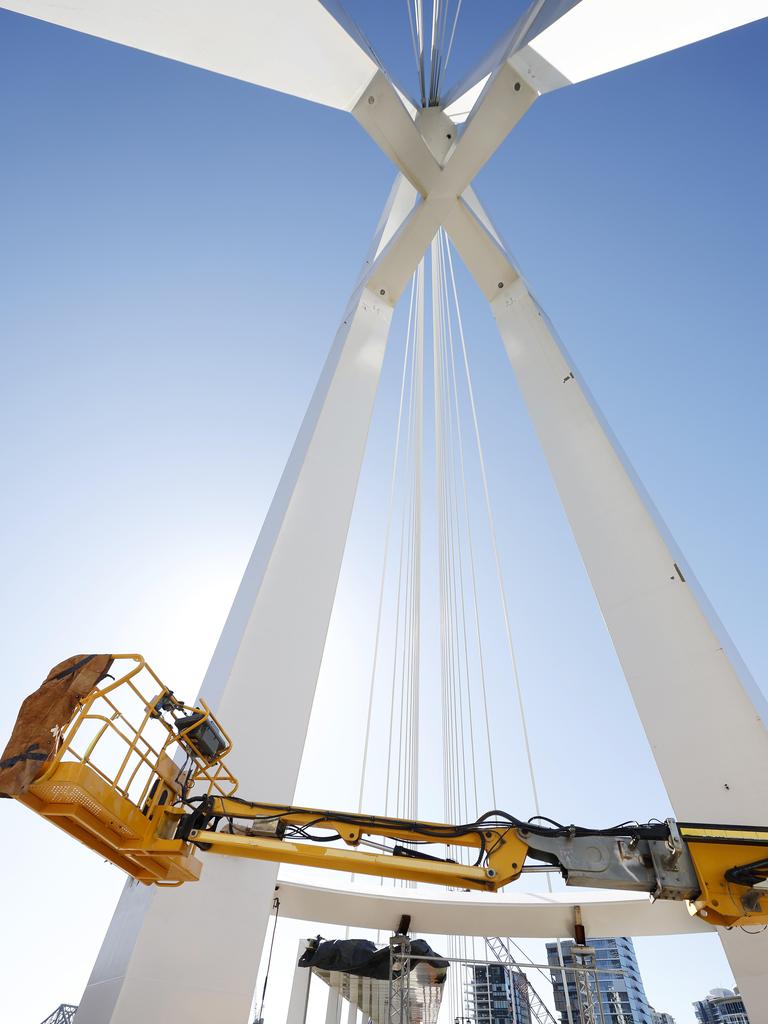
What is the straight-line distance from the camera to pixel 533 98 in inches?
271

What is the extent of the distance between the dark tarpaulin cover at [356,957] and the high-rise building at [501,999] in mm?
767

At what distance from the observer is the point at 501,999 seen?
30.0 ft

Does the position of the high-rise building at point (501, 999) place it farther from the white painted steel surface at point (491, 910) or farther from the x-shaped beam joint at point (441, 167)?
the x-shaped beam joint at point (441, 167)

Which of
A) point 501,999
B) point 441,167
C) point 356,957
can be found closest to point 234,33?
point 441,167

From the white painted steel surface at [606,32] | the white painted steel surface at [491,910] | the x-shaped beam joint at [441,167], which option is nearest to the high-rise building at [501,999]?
the white painted steel surface at [491,910]

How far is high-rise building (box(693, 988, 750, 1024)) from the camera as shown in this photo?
36.2 meters

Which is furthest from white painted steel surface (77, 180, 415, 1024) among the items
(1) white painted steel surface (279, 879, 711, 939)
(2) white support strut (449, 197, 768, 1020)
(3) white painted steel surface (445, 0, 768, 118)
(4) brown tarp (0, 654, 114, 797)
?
(3) white painted steel surface (445, 0, 768, 118)

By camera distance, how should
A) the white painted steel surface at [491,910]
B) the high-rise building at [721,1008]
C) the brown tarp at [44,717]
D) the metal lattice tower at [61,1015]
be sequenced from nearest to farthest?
the brown tarp at [44,717], the white painted steel surface at [491,910], the metal lattice tower at [61,1015], the high-rise building at [721,1008]

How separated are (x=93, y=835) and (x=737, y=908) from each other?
11.3 feet

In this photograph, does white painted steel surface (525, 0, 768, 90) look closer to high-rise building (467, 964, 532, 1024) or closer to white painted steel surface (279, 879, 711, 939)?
white painted steel surface (279, 879, 711, 939)

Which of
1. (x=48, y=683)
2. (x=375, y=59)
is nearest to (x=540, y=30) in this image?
(x=375, y=59)

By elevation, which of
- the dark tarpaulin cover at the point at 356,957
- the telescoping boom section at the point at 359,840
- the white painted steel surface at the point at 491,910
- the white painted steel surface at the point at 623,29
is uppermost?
the white painted steel surface at the point at 623,29

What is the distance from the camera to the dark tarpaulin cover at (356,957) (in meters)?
7.63

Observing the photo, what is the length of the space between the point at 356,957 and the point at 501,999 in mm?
2984
